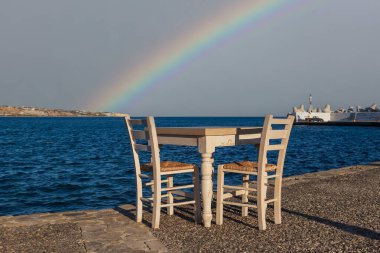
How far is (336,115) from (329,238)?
111 metres

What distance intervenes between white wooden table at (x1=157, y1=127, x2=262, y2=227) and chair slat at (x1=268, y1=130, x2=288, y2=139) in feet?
1.42

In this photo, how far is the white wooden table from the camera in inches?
221

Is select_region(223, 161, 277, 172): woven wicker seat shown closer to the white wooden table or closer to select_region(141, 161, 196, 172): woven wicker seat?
the white wooden table

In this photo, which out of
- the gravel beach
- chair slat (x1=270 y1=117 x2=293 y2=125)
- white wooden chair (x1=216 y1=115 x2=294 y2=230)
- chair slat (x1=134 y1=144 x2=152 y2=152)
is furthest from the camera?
chair slat (x1=134 y1=144 x2=152 y2=152)

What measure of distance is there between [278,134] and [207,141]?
1.09 m

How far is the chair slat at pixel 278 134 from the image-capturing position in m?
5.69

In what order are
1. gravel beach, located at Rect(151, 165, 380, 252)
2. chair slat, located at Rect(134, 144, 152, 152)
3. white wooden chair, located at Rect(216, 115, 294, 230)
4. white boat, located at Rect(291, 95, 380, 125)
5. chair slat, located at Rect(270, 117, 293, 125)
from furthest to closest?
white boat, located at Rect(291, 95, 380, 125) → chair slat, located at Rect(134, 144, 152, 152) → chair slat, located at Rect(270, 117, 293, 125) → white wooden chair, located at Rect(216, 115, 294, 230) → gravel beach, located at Rect(151, 165, 380, 252)

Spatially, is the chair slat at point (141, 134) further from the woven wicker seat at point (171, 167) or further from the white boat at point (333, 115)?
the white boat at point (333, 115)

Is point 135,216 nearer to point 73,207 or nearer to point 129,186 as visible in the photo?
point 73,207

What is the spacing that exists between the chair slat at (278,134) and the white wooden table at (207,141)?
1.42ft

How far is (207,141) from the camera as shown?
5.60m

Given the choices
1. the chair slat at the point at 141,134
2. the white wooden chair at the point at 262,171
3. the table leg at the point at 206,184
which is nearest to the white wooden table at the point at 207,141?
the table leg at the point at 206,184

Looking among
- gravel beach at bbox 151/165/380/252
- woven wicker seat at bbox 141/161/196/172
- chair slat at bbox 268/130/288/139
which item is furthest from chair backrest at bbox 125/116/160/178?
chair slat at bbox 268/130/288/139

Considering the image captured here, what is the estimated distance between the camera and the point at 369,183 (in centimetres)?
945
